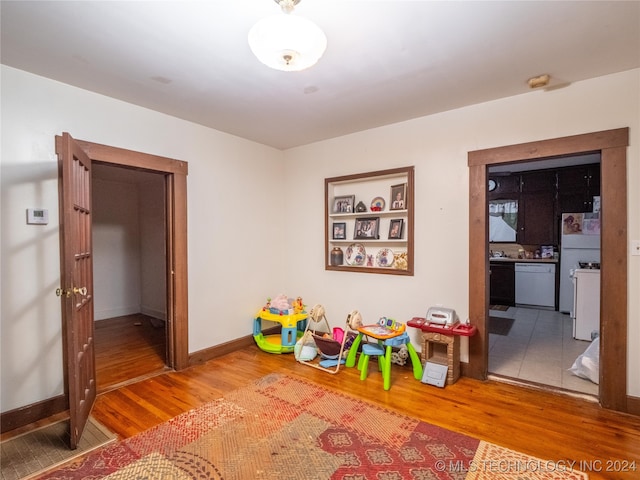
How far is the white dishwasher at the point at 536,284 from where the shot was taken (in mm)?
5703

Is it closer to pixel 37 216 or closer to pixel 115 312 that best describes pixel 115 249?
pixel 115 312

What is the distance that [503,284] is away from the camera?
6.14 metres

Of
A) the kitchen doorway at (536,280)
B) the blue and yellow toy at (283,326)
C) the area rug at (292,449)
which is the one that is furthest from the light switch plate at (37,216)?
the kitchen doorway at (536,280)

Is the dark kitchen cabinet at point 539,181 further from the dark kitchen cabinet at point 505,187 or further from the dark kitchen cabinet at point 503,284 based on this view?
the dark kitchen cabinet at point 503,284

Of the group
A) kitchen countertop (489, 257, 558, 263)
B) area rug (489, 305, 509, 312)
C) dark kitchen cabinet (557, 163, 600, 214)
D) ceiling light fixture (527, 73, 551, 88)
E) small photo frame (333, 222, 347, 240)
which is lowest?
area rug (489, 305, 509, 312)

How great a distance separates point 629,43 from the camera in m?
2.03

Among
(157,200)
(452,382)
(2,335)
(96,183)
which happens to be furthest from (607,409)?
(96,183)

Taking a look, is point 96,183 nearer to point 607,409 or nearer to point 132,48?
point 132,48

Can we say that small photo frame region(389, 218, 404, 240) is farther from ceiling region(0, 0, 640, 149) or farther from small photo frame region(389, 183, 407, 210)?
ceiling region(0, 0, 640, 149)

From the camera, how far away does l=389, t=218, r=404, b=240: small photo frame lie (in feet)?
11.5

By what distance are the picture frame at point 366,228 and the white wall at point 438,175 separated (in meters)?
0.44

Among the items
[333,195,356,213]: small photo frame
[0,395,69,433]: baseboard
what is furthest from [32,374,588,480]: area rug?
[333,195,356,213]: small photo frame

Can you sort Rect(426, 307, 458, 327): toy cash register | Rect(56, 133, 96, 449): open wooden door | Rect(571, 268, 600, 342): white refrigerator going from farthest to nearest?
Rect(571, 268, 600, 342): white refrigerator, Rect(426, 307, 458, 327): toy cash register, Rect(56, 133, 96, 449): open wooden door

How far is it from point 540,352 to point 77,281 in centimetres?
442
